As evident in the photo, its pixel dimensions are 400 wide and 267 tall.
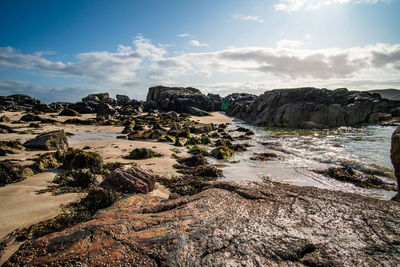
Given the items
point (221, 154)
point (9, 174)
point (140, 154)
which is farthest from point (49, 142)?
point (221, 154)

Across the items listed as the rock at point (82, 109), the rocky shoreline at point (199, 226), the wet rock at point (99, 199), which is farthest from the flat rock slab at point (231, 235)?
the rock at point (82, 109)

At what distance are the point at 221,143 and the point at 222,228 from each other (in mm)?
10484

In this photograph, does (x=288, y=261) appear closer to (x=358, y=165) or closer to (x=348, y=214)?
(x=348, y=214)

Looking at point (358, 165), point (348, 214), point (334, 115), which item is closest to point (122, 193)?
point (348, 214)

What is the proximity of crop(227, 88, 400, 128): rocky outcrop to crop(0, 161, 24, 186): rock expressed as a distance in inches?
1075

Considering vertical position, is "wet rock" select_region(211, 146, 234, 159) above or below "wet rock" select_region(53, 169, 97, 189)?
below

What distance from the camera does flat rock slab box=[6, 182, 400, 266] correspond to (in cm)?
214

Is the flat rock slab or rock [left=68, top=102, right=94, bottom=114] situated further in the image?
rock [left=68, top=102, right=94, bottom=114]

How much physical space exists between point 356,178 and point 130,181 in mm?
7869

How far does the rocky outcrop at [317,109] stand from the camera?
26.3 meters

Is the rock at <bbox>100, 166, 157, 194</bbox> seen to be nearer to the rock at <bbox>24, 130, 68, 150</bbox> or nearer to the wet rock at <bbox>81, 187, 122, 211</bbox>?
the wet rock at <bbox>81, 187, 122, 211</bbox>

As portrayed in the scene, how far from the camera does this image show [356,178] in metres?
7.38

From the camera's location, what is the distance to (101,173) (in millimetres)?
6371

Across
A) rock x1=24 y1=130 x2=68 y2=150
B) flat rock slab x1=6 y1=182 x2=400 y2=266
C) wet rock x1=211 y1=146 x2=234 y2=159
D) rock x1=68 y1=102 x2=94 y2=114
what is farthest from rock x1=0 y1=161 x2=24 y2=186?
rock x1=68 y1=102 x2=94 y2=114
